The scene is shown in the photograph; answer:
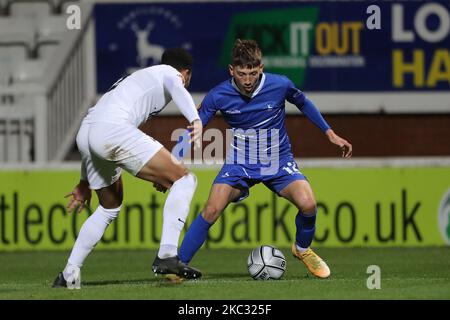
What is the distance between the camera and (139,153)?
8.55 m

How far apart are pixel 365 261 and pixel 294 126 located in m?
4.23

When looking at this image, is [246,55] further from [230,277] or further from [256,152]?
[230,277]

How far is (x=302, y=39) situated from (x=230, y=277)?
668 centimetres

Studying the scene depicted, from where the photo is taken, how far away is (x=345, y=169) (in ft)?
48.7

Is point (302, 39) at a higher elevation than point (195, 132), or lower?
higher

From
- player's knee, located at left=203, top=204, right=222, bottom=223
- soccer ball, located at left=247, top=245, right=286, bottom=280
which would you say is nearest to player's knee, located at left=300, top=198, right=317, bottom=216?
soccer ball, located at left=247, top=245, right=286, bottom=280

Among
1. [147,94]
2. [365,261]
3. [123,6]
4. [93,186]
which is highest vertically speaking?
[123,6]

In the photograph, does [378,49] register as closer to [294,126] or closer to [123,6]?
[294,126]

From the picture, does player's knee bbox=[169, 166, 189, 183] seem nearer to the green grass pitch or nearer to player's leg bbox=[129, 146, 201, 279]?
player's leg bbox=[129, 146, 201, 279]

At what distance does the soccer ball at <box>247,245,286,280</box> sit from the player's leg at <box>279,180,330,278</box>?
0.73 feet

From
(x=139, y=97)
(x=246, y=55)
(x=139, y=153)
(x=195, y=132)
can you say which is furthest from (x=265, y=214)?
(x=195, y=132)

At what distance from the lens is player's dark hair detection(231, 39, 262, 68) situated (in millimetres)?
9594
